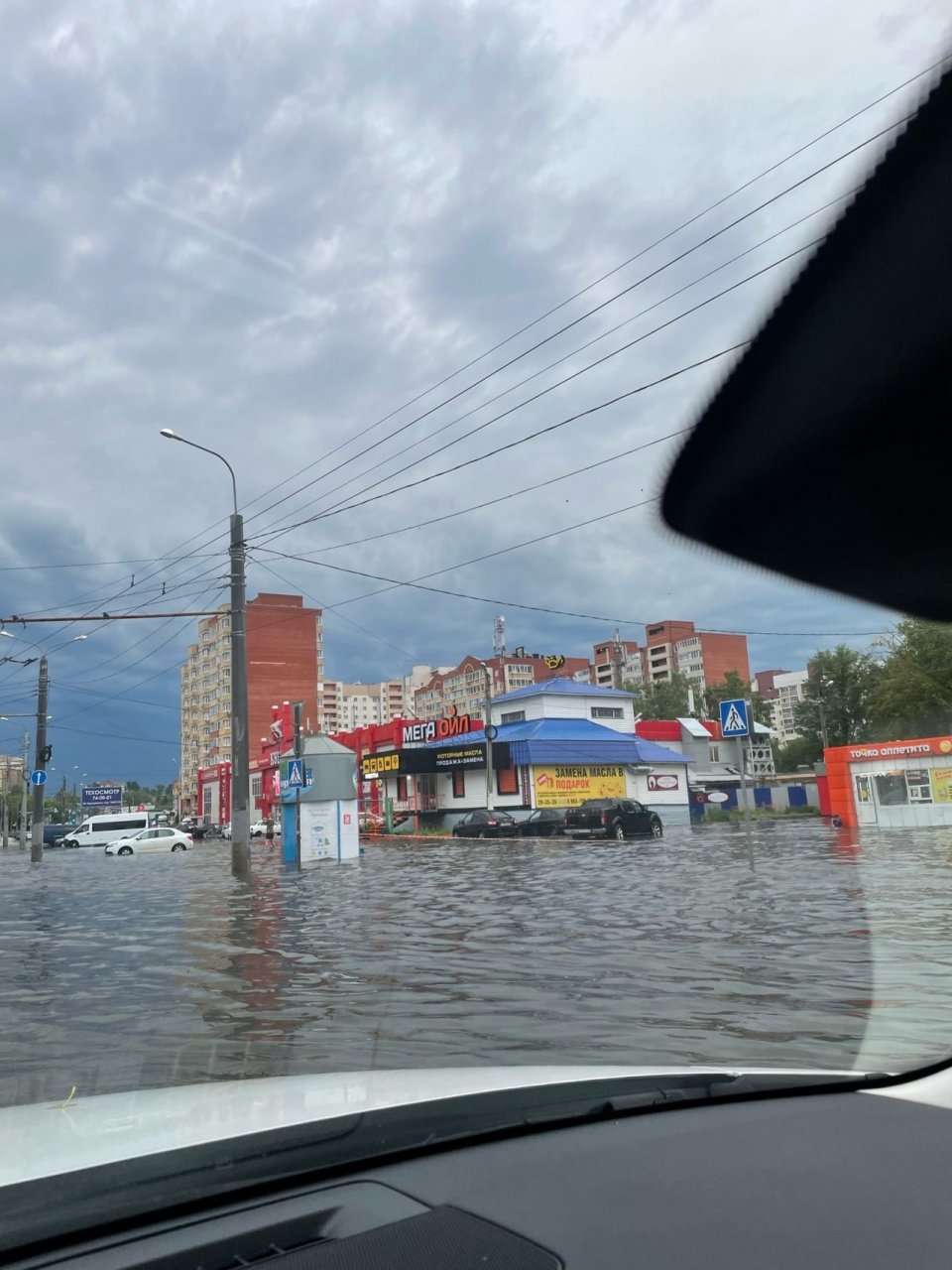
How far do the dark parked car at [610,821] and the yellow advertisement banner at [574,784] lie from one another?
11068 millimetres

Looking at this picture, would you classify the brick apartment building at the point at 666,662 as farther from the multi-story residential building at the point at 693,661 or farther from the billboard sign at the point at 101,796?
the billboard sign at the point at 101,796

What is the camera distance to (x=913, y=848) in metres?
20.5

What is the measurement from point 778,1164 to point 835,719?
33.9 feet

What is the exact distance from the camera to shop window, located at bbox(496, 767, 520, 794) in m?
51.1

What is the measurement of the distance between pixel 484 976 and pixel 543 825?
33.8m

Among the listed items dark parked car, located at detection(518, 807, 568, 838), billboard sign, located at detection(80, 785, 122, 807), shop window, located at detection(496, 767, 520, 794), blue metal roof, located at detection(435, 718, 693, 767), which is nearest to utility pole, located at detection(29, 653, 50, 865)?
dark parked car, located at detection(518, 807, 568, 838)

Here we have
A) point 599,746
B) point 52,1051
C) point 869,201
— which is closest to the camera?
point 869,201

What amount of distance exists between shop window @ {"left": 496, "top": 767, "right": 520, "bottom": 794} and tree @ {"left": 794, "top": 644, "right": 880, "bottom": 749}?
117 ft

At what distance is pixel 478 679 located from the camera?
304 feet

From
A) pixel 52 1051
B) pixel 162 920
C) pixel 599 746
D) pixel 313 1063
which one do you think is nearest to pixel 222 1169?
pixel 313 1063

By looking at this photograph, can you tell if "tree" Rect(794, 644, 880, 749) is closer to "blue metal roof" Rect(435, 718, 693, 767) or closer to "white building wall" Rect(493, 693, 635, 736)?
"blue metal roof" Rect(435, 718, 693, 767)

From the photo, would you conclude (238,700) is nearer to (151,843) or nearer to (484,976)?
(484,976)

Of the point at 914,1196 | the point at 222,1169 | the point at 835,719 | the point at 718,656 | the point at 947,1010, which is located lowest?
the point at 947,1010

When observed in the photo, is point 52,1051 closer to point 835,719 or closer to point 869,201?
point 869,201
